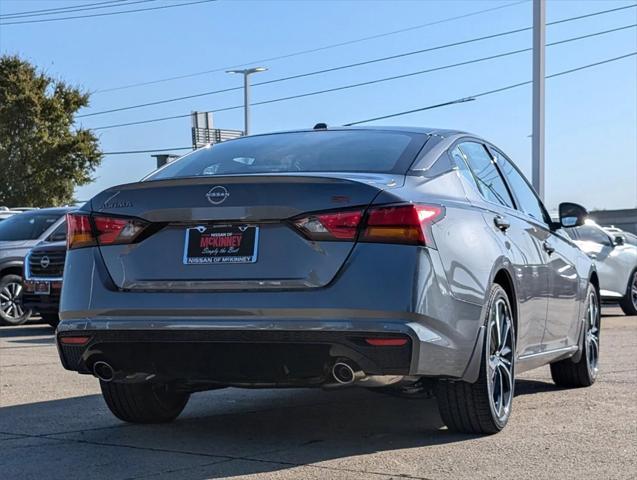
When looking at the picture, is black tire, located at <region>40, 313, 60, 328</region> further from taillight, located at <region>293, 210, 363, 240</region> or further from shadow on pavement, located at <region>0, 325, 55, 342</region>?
taillight, located at <region>293, 210, 363, 240</region>

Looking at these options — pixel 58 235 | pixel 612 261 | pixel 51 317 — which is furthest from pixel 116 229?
pixel 612 261

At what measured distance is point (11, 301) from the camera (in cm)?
1491

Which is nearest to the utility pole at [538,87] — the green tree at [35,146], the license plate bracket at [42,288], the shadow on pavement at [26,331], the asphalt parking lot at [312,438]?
the shadow on pavement at [26,331]

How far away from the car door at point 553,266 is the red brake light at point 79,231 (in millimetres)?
2748

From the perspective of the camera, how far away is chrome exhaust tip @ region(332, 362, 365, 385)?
185 inches

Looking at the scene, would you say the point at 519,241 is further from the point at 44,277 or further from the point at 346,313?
the point at 44,277

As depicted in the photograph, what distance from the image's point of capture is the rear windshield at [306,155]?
5355 mm

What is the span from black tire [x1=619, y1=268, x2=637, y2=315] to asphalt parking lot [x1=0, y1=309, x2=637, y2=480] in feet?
29.5

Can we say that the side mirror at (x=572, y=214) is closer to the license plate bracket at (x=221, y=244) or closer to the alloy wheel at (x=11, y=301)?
the license plate bracket at (x=221, y=244)

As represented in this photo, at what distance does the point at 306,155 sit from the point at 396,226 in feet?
3.40

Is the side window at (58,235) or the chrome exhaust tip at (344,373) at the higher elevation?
the side window at (58,235)

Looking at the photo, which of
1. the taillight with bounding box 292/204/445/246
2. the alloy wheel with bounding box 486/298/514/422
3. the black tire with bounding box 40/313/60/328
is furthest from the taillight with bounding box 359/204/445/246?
the black tire with bounding box 40/313/60/328

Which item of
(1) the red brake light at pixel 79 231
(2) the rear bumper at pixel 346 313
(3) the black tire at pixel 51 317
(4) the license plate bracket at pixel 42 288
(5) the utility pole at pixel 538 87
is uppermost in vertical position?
(5) the utility pole at pixel 538 87

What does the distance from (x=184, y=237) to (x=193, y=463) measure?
3.45 ft
